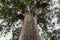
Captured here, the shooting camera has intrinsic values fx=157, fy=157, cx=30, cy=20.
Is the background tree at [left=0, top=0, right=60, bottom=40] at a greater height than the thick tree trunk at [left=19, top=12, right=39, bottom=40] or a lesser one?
greater

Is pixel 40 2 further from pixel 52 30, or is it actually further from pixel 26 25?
pixel 52 30

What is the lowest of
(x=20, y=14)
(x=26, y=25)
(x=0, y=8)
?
(x=26, y=25)

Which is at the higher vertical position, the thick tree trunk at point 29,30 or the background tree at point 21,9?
the background tree at point 21,9

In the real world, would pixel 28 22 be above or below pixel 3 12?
below

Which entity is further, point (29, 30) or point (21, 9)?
point (21, 9)

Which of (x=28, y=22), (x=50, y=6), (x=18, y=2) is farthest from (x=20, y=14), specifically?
(x=50, y=6)

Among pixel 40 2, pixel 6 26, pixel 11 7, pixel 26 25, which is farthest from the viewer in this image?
pixel 6 26

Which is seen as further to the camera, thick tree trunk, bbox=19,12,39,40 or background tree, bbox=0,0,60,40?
background tree, bbox=0,0,60,40

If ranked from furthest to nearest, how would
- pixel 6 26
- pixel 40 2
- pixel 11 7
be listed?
pixel 6 26 → pixel 11 7 → pixel 40 2

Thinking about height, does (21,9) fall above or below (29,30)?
above

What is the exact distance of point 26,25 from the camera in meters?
4.31

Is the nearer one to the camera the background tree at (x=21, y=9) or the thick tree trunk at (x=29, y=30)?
the thick tree trunk at (x=29, y=30)

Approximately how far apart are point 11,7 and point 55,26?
2.47 m

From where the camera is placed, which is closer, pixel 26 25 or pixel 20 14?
pixel 26 25
